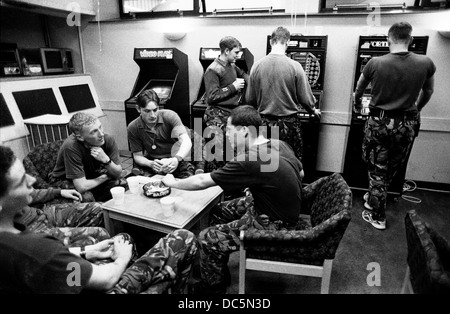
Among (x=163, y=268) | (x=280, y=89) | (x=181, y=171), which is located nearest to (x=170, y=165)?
(x=181, y=171)

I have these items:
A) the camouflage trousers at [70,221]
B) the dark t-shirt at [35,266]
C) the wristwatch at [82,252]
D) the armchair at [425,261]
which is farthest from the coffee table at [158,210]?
the armchair at [425,261]

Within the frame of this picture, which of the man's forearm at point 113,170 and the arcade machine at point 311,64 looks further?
the arcade machine at point 311,64

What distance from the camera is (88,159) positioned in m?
2.45

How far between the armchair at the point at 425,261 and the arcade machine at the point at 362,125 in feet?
6.49

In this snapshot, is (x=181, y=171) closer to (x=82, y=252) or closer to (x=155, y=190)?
(x=155, y=190)

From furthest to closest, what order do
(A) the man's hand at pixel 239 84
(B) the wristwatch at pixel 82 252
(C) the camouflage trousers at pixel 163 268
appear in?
(A) the man's hand at pixel 239 84, (B) the wristwatch at pixel 82 252, (C) the camouflage trousers at pixel 163 268

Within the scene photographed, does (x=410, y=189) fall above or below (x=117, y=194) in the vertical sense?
below

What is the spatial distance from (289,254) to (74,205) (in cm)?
151

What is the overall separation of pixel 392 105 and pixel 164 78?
9.49 ft

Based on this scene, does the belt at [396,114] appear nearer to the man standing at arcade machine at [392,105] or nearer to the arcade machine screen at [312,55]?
the man standing at arcade machine at [392,105]

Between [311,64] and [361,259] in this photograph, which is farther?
[311,64]

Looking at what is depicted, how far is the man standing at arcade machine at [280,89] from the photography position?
9.32 feet

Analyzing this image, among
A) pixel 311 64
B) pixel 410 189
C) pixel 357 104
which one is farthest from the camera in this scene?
pixel 410 189
